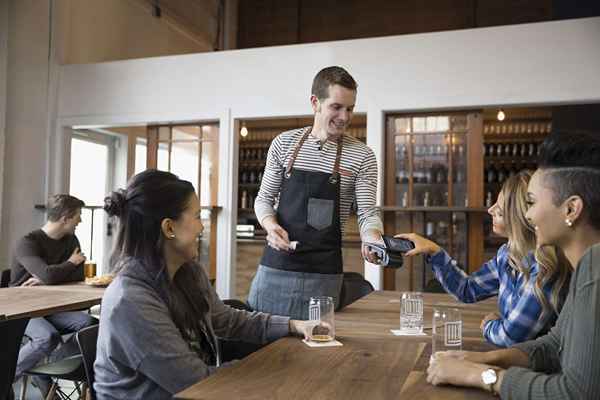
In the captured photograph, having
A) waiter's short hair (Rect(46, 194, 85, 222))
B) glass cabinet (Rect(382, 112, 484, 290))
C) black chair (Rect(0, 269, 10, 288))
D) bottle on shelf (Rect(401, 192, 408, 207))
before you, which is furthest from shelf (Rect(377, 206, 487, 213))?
black chair (Rect(0, 269, 10, 288))

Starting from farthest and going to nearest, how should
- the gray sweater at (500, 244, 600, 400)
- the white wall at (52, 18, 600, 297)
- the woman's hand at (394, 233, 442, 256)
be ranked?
the white wall at (52, 18, 600, 297)
the woman's hand at (394, 233, 442, 256)
the gray sweater at (500, 244, 600, 400)

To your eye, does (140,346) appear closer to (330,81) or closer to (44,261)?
(330,81)

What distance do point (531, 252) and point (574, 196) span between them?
1.91 feet

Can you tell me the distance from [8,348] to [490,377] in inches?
64.0

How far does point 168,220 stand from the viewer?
65.1 inches

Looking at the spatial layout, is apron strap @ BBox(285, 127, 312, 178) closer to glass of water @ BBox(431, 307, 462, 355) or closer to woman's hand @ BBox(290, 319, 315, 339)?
woman's hand @ BBox(290, 319, 315, 339)

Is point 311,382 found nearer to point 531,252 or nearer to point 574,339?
point 574,339

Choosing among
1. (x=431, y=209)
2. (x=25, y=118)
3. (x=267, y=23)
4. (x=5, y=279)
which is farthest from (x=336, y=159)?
(x=267, y=23)

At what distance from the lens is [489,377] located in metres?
1.27

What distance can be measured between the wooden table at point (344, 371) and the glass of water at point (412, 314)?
7 cm

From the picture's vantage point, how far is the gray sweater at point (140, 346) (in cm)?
146

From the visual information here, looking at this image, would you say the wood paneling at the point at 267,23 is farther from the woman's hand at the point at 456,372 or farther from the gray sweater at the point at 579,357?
the gray sweater at the point at 579,357

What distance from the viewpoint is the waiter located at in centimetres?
225

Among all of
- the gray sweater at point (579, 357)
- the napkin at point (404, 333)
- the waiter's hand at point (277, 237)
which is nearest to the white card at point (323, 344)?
the napkin at point (404, 333)
